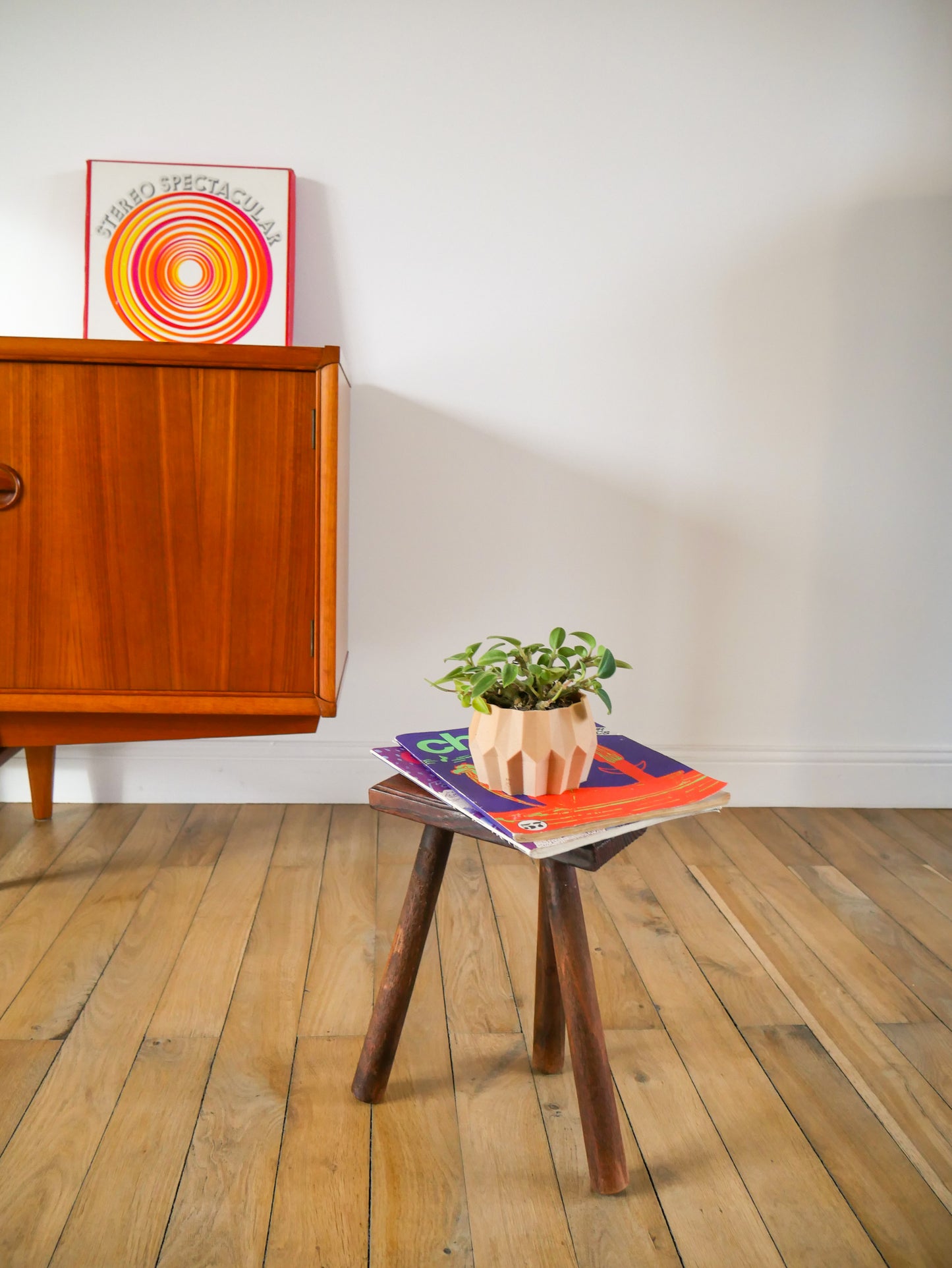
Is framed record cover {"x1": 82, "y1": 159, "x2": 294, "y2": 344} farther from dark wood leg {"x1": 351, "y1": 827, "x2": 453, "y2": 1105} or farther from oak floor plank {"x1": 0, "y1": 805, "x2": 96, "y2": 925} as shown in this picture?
dark wood leg {"x1": 351, "y1": 827, "x2": 453, "y2": 1105}

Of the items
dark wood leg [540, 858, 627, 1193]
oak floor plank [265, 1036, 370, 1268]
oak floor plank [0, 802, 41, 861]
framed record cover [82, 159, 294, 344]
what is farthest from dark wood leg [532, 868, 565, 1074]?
framed record cover [82, 159, 294, 344]

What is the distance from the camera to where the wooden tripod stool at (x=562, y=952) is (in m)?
1.00

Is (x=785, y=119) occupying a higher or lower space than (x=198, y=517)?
higher

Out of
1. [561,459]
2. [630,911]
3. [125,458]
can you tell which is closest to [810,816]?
[630,911]

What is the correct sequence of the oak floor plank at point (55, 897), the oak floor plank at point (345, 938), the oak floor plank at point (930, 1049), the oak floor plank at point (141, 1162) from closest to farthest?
the oak floor plank at point (141, 1162)
the oak floor plank at point (930, 1049)
the oak floor plank at point (345, 938)
the oak floor plank at point (55, 897)

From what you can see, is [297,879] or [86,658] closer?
[86,658]

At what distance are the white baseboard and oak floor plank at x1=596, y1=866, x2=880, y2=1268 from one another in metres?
0.71

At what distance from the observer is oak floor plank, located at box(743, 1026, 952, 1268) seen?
961 mm

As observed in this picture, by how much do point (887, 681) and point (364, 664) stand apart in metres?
1.22

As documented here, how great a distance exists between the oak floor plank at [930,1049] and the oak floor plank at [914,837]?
0.62 m

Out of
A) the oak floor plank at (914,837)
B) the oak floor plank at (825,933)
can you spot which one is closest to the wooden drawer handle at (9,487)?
the oak floor plank at (825,933)

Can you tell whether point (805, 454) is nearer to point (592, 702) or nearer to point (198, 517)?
point (592, 702)

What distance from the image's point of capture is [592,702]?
2176 mm

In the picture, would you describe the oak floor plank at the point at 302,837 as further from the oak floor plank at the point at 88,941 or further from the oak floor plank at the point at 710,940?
the oak floor plank at the point at 710,940
